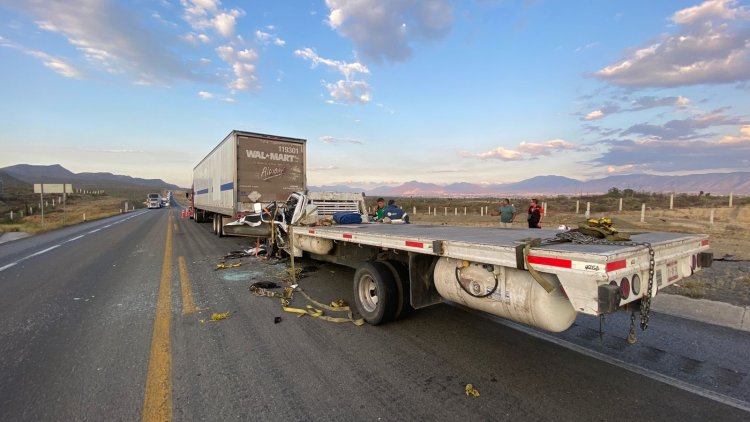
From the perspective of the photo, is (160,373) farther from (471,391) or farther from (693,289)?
(693,289)

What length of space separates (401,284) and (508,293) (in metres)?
1.67

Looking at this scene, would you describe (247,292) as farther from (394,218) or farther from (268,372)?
(394,218)

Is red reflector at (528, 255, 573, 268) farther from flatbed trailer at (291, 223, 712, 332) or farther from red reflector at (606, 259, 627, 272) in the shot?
red reflector at (606, 259, 627, 272)

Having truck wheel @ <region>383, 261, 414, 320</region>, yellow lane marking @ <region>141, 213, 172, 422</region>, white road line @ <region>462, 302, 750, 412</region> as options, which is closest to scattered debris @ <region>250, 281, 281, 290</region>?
yellow lane marking @ <region>141, 213, 172, 422</region>

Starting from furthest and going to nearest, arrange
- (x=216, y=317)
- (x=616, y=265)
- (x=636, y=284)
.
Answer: (x=216, y=317), (x=636, y=284), (x=616, y=265)

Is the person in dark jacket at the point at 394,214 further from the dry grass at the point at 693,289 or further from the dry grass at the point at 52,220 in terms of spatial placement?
the dry grass at the point at 52,220

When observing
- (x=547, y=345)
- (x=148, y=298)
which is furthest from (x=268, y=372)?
(x=148, y=298)

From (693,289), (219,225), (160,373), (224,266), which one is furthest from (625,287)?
(219,225)

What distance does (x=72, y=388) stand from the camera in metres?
3.15

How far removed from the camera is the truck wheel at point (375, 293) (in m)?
4.50

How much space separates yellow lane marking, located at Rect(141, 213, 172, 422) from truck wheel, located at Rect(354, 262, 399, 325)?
2.22m

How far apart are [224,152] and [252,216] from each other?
220 inches

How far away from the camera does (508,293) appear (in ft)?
10.2

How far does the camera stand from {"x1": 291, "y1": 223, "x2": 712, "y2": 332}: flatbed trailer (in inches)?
100
